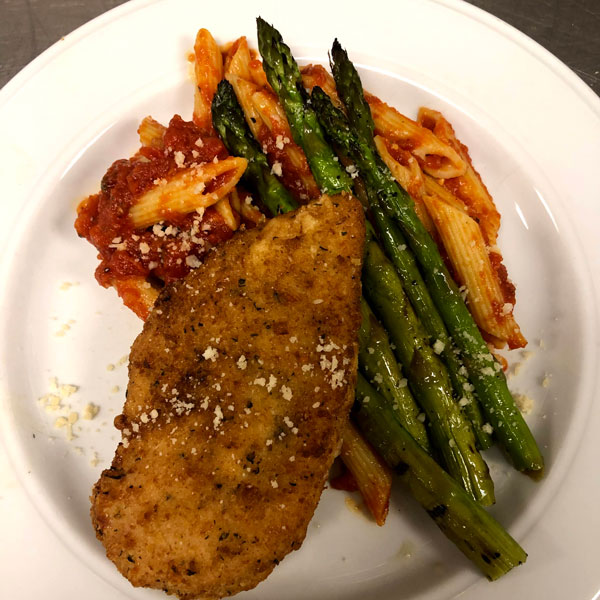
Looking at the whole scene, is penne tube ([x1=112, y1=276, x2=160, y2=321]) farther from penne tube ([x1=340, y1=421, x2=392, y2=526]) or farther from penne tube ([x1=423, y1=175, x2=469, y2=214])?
penne tube ([x1=423, y1=175, x2=469, y2=214])

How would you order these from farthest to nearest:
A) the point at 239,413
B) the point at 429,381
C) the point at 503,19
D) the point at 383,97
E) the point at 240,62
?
1. the point at 503,19
2. the point at 383,97
3. the point at 240,62
4. the point at 429,381
5. the point at 239,413

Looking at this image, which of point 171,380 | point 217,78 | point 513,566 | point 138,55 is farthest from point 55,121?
point 513,566

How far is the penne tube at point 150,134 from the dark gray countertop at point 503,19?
49.3 inches

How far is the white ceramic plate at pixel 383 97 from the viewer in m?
2.44

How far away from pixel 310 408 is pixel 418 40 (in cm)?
210

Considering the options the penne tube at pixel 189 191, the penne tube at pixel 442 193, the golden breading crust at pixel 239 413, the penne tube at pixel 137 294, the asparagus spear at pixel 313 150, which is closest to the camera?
the golden breading crust at pixel 239 413

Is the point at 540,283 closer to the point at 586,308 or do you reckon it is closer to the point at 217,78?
the point at 586,308

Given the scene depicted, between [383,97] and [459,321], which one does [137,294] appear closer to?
[459,321]

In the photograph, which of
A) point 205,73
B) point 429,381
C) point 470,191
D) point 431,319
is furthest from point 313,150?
point 429,381

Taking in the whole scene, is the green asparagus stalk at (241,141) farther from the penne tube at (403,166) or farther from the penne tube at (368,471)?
the penne tube at (368,471)

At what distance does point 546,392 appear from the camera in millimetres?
2525

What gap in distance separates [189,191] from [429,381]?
1.46 metres

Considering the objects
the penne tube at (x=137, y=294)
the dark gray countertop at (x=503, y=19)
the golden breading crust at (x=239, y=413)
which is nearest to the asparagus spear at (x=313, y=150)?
the golden breading crust at (x=239, y=413)

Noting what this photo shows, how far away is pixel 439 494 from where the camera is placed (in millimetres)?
2162
